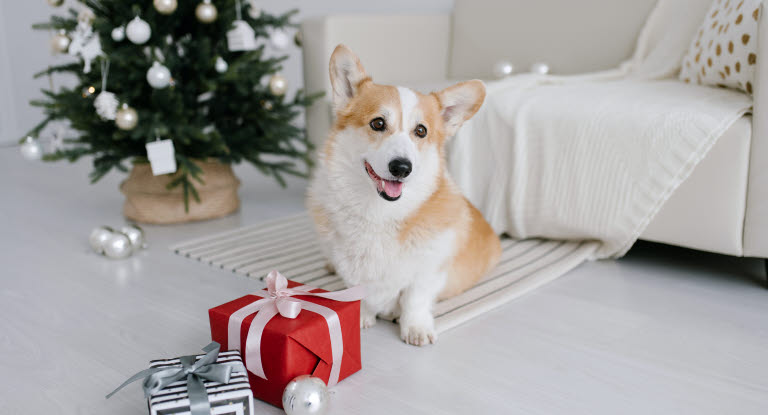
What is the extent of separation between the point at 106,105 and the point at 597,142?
67.4 inches

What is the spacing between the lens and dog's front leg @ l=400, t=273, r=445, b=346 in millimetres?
1398

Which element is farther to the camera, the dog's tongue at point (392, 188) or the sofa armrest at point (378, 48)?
the sofa armrest at point (378, 48)

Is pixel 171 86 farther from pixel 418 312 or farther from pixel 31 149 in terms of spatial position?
pixel 418 312

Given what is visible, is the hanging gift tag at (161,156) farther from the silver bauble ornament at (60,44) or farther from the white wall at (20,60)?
the white wall at (20,60)

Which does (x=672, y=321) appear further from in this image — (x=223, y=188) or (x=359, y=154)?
(x=223, y=188)

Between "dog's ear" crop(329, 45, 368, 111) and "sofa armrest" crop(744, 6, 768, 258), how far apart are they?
3.47 feet

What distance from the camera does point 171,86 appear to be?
222 centimetres

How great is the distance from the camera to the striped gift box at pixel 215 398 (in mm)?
960

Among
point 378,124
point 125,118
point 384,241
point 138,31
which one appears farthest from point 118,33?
point 384,241

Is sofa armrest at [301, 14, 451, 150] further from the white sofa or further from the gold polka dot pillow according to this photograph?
the gold polka dot pillow

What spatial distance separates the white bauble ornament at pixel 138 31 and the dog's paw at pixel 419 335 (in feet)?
4.80

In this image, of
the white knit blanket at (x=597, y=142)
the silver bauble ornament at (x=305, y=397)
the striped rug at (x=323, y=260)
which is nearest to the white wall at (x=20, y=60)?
the striped rug at (x=323, y=260)

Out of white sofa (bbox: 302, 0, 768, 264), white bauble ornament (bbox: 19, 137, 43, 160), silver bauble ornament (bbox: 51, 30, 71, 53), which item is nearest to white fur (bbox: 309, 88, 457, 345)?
white sofa (bbox: 302, 0, 768, 264)

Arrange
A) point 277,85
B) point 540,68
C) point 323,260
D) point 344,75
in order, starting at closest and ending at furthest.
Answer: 1. point 344,75
2. point 323,260
3. point 277,85
4. point 540,68
